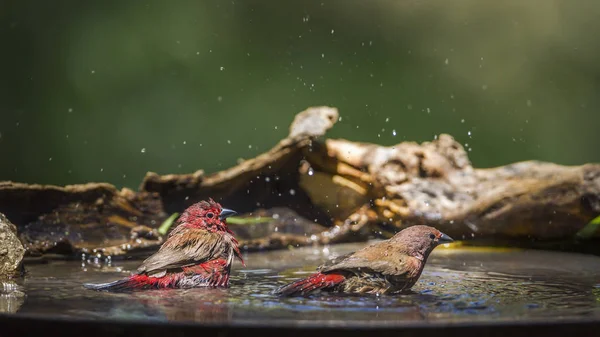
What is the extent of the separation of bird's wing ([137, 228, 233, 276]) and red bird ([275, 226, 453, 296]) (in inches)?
18.1

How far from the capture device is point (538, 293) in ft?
10.8

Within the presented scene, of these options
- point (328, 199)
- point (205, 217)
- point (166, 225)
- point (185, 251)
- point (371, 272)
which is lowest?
point (371, 272)

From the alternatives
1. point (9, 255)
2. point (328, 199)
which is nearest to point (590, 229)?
point (328, 199)

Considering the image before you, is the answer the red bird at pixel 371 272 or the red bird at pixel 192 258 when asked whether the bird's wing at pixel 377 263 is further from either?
the red bird at pixel 192 258

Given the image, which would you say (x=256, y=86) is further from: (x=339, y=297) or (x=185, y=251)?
(x=339, y=297)

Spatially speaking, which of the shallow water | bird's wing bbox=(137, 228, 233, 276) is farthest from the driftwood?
bird's wing bbox=(137, 228, 233, 276)

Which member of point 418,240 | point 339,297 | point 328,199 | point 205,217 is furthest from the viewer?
point 328,199

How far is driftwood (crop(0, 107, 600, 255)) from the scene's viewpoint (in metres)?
5.04

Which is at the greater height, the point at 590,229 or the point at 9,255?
the point at 590,229

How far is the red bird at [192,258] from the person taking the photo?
3.36 meters

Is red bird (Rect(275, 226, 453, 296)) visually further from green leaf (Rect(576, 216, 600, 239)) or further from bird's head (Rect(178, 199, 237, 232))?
green leaf (Rect(576, 216, 600, 239))

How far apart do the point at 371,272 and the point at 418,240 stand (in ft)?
1.14

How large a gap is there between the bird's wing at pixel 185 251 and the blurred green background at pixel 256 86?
431 centimetres

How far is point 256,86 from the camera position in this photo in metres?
7.91
